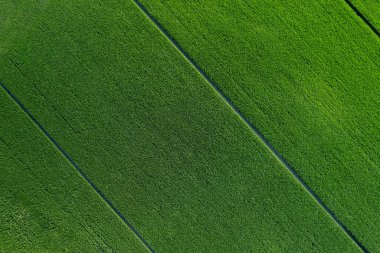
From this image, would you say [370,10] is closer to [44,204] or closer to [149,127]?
[149,127]

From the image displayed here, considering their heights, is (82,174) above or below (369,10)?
above

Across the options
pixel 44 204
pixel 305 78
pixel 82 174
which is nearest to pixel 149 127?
pixel 82 174

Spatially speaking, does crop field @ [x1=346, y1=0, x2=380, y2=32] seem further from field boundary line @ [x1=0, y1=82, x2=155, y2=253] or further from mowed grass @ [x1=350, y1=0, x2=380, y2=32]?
field boundary line @ [x1=0, y1=82, x2=155, y2=253]

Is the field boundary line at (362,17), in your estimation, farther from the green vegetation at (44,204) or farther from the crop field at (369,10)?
the green vegetation at (44,204)

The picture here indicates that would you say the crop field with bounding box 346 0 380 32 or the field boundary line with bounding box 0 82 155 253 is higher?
the field boundary line with bounding box 0 82 155 253

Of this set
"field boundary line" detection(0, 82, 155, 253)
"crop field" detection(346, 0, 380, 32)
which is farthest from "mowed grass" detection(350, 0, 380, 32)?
"field boundary line" detection(0, 82, 155, 253)

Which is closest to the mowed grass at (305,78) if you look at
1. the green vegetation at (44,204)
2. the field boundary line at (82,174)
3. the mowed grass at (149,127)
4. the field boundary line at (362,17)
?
the field boundary line at (362,17)

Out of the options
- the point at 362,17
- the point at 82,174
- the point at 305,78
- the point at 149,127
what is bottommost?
the point at 305,78
